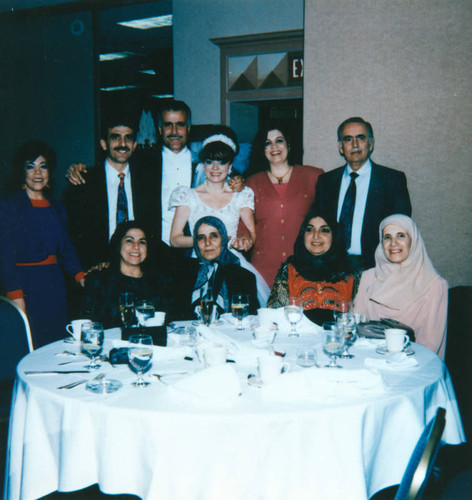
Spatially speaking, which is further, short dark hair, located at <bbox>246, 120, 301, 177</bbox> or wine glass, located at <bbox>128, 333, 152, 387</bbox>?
short dark hair, located at <bbox>246, 120, 301, 177</bbox>

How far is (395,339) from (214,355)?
2.12 feet


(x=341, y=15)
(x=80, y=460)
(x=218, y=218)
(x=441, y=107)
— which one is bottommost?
(x=80, y=460)

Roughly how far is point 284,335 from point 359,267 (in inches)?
44.4

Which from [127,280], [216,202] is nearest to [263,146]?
[216,202]

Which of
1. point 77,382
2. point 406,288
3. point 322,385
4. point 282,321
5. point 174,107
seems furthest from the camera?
point 174,107

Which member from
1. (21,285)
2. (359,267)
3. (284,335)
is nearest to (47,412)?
(284,335)

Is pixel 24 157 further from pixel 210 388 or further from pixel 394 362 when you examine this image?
pixel 394 362

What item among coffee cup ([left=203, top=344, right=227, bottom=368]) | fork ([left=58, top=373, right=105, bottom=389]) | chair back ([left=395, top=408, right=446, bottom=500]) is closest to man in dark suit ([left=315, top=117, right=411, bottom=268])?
coffee cup ([left=203, top=344, right=227, bottom=368])

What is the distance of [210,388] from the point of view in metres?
1.37

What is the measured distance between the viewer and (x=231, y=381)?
1.40 metres

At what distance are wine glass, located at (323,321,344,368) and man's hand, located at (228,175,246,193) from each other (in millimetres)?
1870

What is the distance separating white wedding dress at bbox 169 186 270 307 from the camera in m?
3.36

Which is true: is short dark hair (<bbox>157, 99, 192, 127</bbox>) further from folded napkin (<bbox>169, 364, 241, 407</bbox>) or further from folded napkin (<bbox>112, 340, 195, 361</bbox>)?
folded napkin (<bbox>169, 364, 241, 407</bbox>)

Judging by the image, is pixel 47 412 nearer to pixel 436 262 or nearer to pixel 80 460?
pixel 80 460
